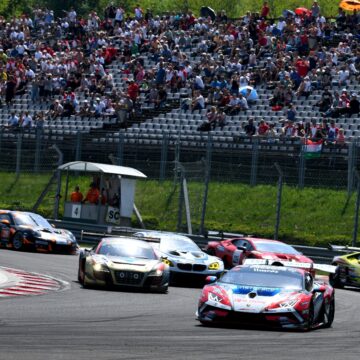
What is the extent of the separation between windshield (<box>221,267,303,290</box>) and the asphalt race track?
0.80 meters

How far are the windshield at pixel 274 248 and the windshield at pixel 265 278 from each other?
1026cm

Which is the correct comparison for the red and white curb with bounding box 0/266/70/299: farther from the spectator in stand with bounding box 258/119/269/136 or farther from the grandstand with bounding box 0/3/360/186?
the spectator in stand with bounding box 258/119/269/136

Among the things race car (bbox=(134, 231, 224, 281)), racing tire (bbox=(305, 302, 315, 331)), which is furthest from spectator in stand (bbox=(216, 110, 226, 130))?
racing tire (bbox=(305, 302, 315, 331))

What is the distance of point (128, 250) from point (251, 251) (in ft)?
19.1

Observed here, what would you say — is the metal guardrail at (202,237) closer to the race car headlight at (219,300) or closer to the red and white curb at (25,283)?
the red and white curb at (25,283)

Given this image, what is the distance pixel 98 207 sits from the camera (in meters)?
36.2

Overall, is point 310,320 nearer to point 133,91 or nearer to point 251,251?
point 251,251

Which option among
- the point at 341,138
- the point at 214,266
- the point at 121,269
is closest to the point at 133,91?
the point at 341,138

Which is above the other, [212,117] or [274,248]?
[212,117]

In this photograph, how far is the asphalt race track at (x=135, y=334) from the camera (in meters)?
12.7

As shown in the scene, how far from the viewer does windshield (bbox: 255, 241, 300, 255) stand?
27891mm

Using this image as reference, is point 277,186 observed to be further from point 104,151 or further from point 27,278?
point 27,278

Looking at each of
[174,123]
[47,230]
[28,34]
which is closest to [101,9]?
[28,34]

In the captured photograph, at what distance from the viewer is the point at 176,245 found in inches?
1009
